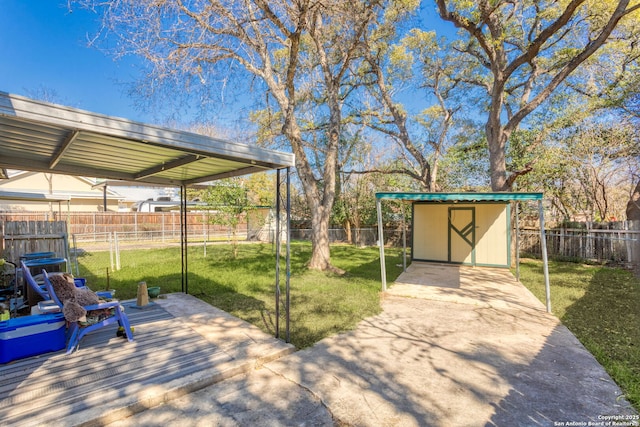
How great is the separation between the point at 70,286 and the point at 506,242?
1066cm

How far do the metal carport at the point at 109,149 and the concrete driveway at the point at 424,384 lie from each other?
1173 mm

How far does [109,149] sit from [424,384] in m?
4.03

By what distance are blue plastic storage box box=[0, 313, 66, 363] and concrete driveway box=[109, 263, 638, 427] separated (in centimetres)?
162

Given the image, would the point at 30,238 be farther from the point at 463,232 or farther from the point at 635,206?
the point at 635,206

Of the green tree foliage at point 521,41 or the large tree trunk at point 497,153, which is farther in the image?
the large tree trunk at point 497,153

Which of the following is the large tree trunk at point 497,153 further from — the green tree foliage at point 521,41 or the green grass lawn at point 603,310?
the green grass lawn at point 603,310

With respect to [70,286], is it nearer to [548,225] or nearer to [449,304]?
[449,304]

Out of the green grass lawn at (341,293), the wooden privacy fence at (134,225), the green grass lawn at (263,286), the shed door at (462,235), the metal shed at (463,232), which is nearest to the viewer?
the green grass lawn at (341,293)

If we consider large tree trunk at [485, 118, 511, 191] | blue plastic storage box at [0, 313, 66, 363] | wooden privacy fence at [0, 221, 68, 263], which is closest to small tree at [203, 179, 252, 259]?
wooden privacy fence at [0, 221, 68, 263]

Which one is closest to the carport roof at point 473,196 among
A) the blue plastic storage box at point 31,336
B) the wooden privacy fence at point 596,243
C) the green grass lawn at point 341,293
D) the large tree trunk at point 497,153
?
the green grass lawn at point 341,293

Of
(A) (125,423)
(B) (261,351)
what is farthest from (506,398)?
(A) (125,423)

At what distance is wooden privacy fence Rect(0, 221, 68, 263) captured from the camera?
6.11 meters

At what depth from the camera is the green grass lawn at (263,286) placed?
182 inches

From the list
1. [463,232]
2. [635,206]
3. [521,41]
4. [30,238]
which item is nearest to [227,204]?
[30,238]
